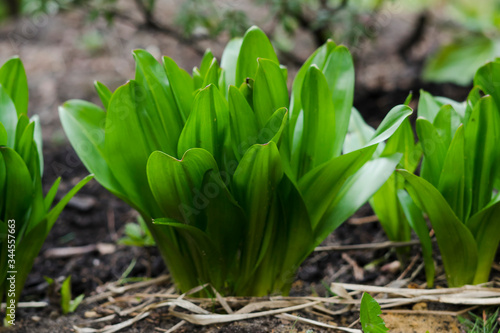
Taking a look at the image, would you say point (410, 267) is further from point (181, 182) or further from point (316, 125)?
point (181, 182)

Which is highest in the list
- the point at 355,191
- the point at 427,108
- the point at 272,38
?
the point at 272,38

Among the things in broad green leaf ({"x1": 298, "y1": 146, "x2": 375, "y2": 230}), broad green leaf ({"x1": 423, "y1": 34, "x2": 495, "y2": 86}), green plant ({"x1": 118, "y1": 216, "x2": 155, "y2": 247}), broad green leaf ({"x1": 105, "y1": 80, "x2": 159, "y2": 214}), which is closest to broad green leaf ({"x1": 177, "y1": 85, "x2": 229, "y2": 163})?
broad green leaf ({"x1": 105, "y1": 80, "x2": 159, "y2": 214})

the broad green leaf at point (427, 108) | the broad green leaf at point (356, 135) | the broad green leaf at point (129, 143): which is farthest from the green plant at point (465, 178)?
the broad green leaf at point (129, 143)

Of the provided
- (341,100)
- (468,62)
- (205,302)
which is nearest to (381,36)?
(468,62)

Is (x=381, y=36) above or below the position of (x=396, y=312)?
above

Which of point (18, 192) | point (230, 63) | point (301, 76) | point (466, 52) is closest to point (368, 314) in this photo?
point (301, 76)

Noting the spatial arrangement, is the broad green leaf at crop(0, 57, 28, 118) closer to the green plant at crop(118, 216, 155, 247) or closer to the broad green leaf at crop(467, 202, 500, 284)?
the green plant at crop(118, 216, 155, 247)

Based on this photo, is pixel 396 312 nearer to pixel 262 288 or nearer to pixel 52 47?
pixel 262 288
